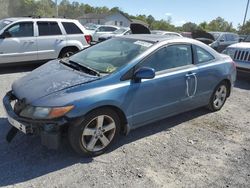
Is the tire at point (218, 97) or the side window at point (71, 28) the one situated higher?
the side window at point (71, 28)

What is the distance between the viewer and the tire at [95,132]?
3.45 metres

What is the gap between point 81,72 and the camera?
3959mm

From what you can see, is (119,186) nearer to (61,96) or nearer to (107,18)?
(61,96)

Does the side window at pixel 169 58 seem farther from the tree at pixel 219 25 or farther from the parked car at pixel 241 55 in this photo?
the tree at pixel 219 25

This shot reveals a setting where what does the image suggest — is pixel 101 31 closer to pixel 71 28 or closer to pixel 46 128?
pixel 71 28

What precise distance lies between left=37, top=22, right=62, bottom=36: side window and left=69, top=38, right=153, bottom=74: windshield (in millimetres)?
4307

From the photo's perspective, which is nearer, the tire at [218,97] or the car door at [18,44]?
the tire at [218,97]

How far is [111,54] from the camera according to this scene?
441 cm

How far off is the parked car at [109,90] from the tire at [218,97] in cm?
29

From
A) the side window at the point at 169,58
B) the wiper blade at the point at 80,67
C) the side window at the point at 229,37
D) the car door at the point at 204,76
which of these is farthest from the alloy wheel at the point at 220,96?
the side window at the point at 229,37

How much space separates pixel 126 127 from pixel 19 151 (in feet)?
4.88

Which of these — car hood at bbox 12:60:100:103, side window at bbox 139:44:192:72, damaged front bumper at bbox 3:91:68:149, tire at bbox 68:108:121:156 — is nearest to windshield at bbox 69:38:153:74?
side window at bbox 139:44:192:72

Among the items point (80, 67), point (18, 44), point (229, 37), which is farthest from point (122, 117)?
point (229, 37)

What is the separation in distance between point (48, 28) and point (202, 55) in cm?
550
